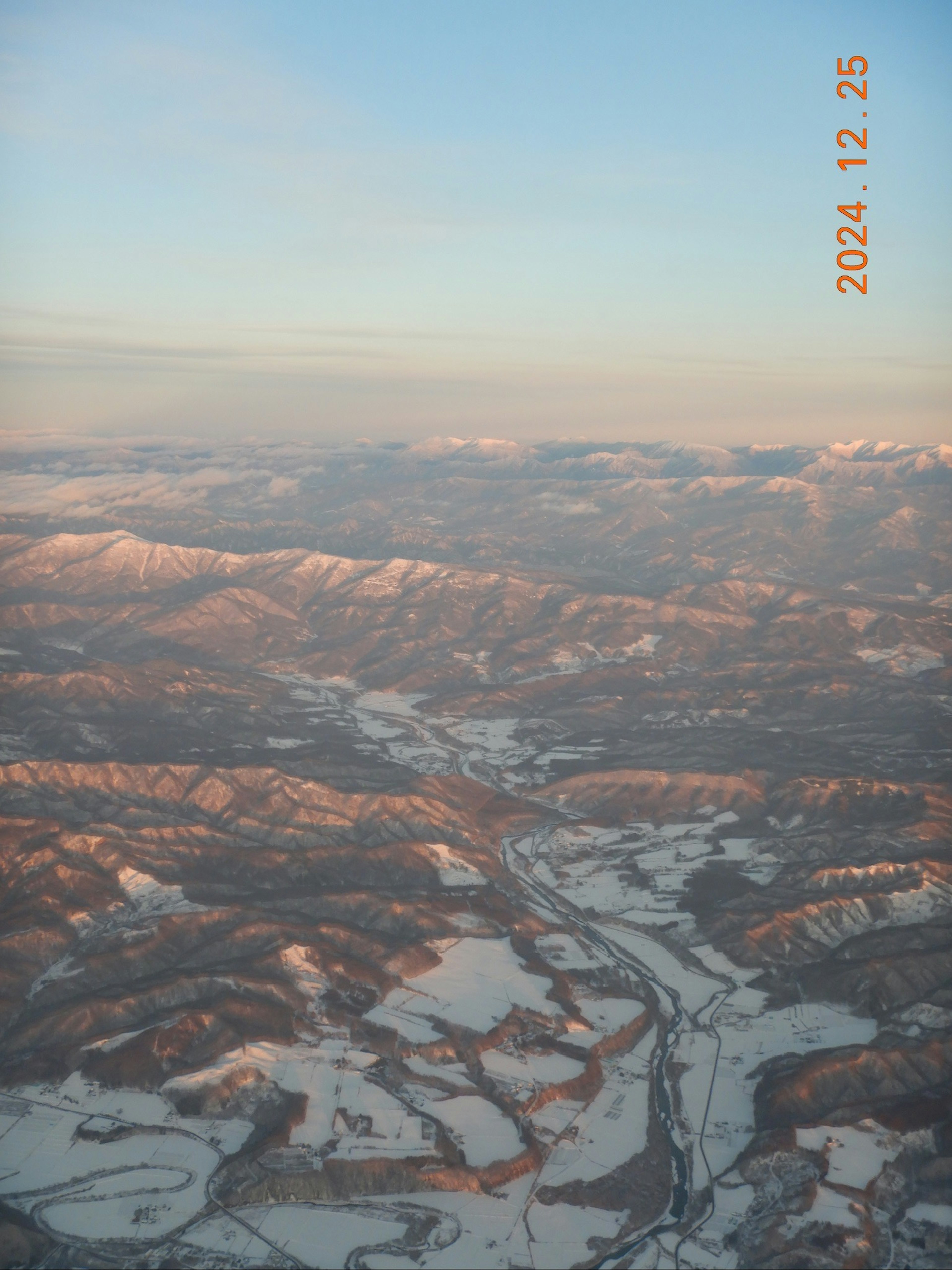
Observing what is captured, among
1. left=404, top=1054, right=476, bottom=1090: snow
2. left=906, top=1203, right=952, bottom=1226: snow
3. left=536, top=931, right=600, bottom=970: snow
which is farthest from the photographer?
left=536, top=931, right=600, bottom=970: snow

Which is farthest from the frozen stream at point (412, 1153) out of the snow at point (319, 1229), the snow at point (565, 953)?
the snow at point (565, 953)

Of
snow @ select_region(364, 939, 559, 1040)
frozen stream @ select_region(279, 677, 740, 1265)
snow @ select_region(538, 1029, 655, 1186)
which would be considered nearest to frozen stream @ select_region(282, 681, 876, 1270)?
frozen stream @ select_region(279, 677, 740, 1265)

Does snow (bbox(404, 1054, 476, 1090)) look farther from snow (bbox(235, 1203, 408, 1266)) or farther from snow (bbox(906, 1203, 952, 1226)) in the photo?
snow (bbox(906, 1203, 952, 1226))

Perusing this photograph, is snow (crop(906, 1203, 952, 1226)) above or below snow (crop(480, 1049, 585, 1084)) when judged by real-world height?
above

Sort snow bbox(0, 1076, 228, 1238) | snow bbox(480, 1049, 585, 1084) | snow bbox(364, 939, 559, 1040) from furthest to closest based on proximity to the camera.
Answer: snow bbox(364, 939, 559, 1040) < snow bbox(480, 1049, 585, 1084) < snow bbox(0, 1076, 228, 1238)

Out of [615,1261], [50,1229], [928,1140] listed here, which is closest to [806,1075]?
[928,1140]

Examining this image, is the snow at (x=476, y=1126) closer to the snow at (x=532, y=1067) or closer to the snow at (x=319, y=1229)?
the snow at (x=532, y=1067)

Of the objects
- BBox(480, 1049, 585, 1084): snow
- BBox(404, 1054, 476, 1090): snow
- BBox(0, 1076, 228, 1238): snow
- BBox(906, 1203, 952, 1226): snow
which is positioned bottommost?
BBox(480, 1049, 585, 1084): snow

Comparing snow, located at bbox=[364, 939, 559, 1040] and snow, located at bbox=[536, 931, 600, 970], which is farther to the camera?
snow, located at bbox=[536, 931, 600, 970]

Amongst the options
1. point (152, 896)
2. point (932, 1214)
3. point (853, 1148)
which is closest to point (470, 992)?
point (853, 1148)

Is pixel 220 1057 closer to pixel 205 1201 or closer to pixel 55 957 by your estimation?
pixel 205 1201

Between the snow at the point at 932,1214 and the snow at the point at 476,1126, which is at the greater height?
the snow at the point at 932,1214
